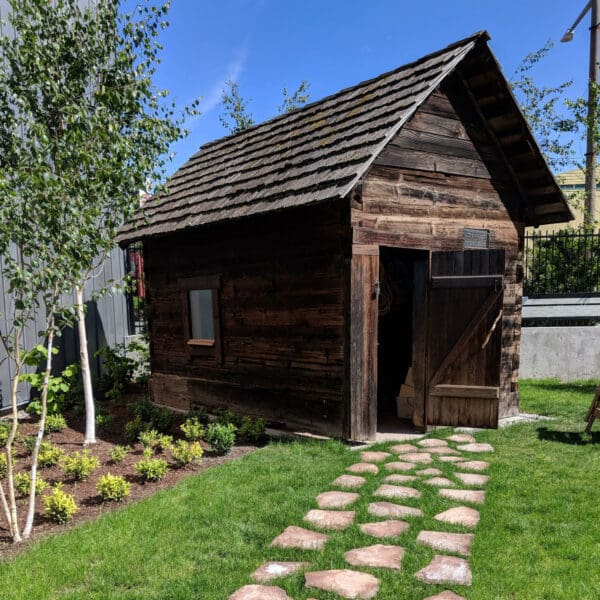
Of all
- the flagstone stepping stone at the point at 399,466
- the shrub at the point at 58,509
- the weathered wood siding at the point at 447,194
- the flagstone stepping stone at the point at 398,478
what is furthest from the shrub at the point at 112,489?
the weathered wood siding at the point at 447,194

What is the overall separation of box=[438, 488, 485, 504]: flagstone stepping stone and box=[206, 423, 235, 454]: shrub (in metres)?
2.70

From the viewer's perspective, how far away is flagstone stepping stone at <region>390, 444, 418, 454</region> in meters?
6.04

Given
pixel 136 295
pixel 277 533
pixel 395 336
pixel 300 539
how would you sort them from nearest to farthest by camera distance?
1. pixel 300 539
2. pixel 277 533
3. pixel 395 336
4. pixel 136 295

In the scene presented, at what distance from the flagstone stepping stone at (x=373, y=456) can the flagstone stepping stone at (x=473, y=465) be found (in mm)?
843

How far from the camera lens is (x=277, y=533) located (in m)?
3.97

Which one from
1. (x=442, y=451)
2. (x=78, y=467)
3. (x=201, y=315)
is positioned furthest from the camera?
(x=201, y=315)

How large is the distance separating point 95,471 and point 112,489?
105 cm

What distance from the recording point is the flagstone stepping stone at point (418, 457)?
18.4 feet

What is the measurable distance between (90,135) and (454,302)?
4893 mm

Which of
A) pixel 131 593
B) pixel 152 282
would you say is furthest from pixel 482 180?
→ pixel 131 593

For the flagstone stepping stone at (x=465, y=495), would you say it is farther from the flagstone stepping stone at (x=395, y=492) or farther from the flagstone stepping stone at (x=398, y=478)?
the flagstone stepping stone at (x=398, y=478)

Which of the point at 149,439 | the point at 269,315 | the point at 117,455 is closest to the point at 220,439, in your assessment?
the point at 149,439

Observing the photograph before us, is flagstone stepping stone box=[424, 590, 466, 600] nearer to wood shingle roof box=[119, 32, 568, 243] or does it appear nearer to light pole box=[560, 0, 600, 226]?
wood shingle roof box=[119, 32, 568, 243]

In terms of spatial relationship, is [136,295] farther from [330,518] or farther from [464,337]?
[330,518]
